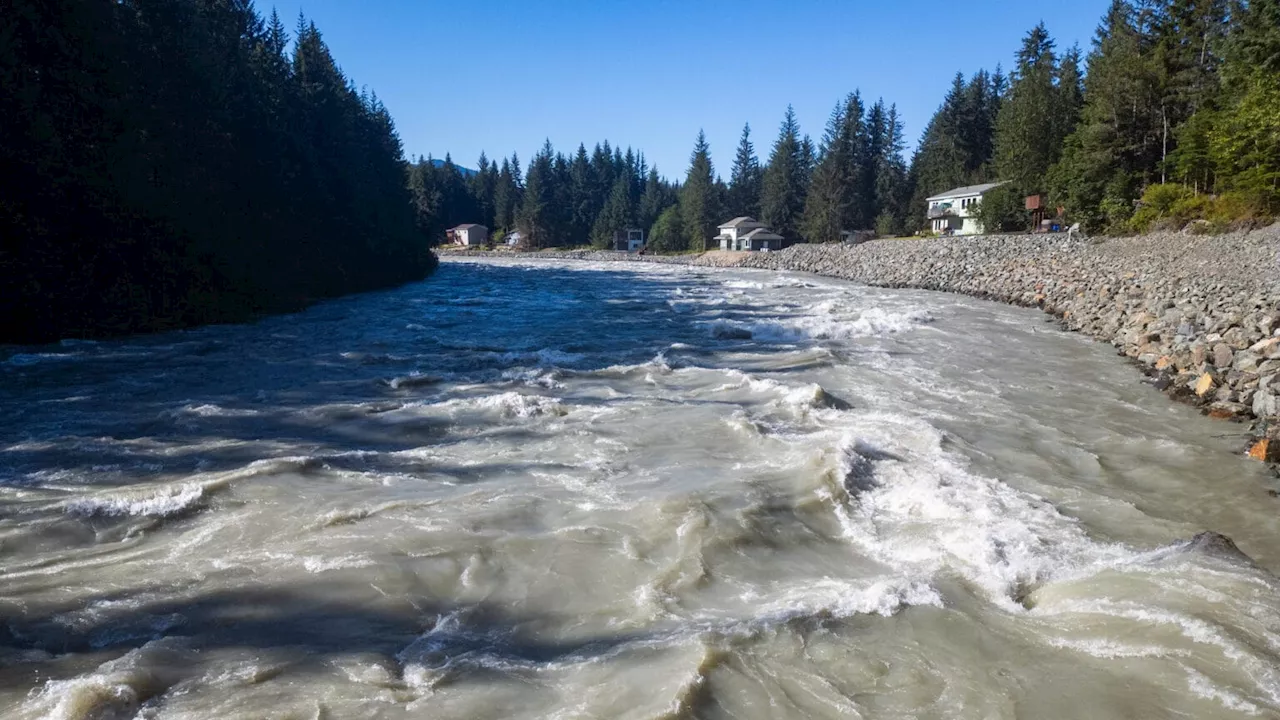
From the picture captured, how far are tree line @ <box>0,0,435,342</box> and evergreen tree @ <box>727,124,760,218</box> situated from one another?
237 feet

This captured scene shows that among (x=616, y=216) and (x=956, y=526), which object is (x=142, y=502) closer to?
(x=956, y=526)

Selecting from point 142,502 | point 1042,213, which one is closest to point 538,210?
point 1042,213

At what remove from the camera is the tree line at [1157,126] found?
29094 mm

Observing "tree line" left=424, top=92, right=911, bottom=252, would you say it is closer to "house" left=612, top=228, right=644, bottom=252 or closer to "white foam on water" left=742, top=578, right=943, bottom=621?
"house" left=612, top=228, right=644, bottom=252

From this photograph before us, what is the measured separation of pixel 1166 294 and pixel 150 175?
102 ft

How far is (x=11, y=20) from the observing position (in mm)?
19203

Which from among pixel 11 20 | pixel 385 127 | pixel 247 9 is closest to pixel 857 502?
pixel 11 20

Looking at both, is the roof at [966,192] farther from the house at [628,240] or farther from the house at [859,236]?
the house at [628,240]

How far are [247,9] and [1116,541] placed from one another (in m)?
49.8

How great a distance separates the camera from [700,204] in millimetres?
99438

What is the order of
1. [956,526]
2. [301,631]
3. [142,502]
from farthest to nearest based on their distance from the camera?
1. [142,502]
2. [956,526]
3. [301,631]

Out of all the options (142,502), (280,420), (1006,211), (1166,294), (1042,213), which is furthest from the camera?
(1006,211)

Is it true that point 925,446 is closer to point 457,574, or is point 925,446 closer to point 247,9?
point 457,574

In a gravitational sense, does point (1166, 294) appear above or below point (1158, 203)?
below
